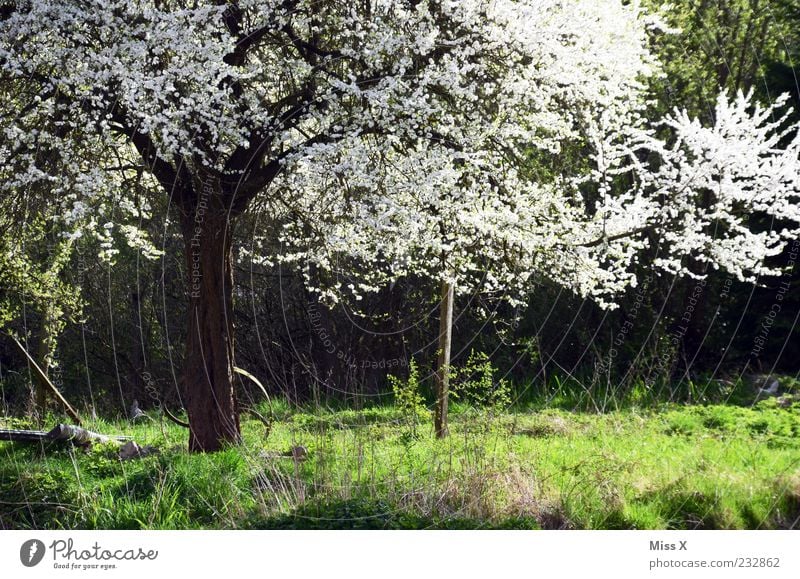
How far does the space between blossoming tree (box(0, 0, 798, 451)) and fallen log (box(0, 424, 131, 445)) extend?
3.92 feet

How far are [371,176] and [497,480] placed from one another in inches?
127

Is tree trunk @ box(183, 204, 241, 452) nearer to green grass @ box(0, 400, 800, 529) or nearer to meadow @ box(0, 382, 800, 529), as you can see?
meadow @ box(0, 382, 800, 529)

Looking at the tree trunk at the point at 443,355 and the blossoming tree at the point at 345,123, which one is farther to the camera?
the tree trunk at the point at 443,355

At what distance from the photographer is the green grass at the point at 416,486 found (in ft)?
26.1

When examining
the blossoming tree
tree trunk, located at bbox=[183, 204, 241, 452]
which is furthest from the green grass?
the blossoming tree

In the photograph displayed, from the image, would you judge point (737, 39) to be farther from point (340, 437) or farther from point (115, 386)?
point (115, 386)

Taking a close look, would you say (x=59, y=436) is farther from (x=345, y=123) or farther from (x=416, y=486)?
(x=345, y=123)

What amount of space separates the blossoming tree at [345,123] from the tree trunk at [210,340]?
2 centimetres

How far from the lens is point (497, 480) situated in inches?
323

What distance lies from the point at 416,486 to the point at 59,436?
4.64m

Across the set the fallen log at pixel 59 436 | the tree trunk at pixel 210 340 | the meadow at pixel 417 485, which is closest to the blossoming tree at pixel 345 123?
the tree trunk at pixel 210 340

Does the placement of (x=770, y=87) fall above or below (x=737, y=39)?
below

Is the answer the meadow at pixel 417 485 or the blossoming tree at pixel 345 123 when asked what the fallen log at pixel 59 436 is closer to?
the meadow at pixel 417 485
